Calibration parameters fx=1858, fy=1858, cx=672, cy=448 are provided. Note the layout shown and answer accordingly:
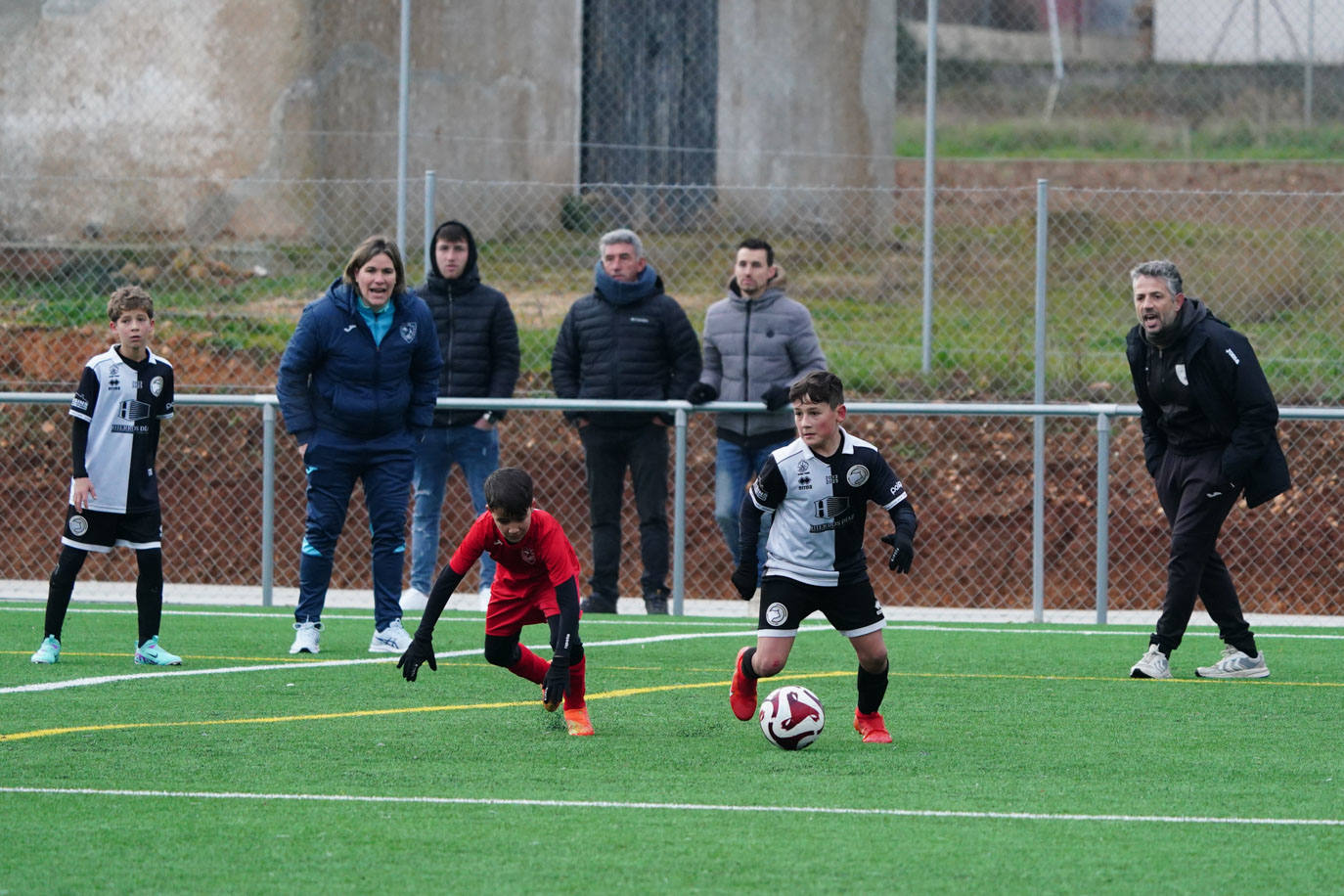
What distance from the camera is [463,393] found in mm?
11656

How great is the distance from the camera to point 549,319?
632 inches

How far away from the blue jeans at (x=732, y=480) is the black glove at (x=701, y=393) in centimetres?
29

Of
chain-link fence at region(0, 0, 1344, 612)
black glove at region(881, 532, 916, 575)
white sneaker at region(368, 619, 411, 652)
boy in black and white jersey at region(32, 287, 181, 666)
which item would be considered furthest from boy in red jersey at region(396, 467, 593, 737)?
A: chain-link fence at region(0, 0, 1344, 612)

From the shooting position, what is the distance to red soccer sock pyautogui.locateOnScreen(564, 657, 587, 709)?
6855 mm

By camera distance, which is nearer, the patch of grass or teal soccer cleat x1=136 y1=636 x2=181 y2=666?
the patch of grass

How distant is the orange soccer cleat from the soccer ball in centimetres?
67

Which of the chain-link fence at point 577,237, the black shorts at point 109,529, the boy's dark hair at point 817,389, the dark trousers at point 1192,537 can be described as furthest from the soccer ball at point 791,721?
the chain-link fence at point 577,237

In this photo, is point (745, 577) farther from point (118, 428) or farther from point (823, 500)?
point (118, 428)

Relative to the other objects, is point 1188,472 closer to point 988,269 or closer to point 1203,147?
point 988,269

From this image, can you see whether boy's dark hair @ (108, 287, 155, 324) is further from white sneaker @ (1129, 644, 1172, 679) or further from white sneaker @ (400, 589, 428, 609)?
white sneaker @ (1129, 644, 1172, 679)

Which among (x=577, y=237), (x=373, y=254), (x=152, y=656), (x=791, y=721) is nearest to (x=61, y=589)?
(x=152, y=656)

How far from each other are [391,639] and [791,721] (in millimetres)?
3217

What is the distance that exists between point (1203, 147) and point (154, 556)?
1843cm

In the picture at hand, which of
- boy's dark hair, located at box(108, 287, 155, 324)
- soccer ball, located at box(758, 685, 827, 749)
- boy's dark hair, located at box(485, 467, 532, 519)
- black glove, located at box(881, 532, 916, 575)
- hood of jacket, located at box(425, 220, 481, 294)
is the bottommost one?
soccer ball, located at box(758, 685, 827, 749)
